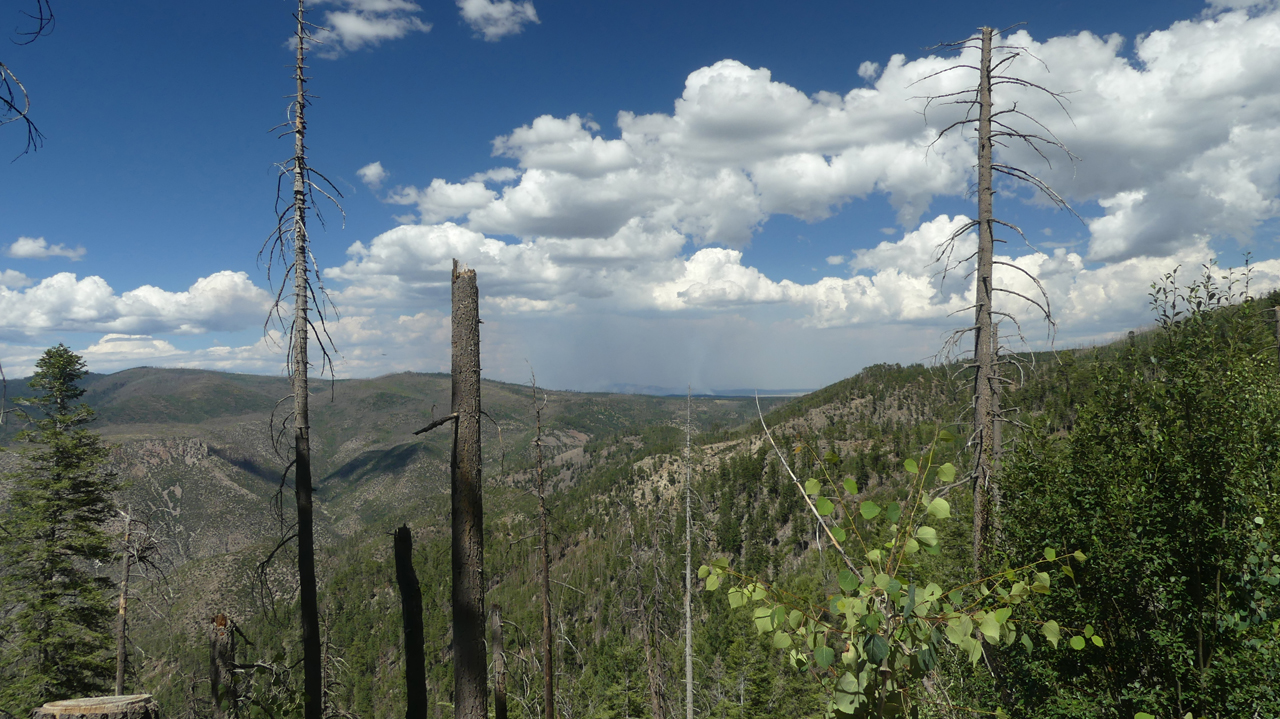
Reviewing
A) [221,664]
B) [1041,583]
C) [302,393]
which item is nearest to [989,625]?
[1041,583]

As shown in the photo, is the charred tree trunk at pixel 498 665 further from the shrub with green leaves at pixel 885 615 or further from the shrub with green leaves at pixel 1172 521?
the shrub with green leaves at pixel 885 615

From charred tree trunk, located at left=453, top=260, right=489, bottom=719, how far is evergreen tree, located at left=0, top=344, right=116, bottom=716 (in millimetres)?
18576

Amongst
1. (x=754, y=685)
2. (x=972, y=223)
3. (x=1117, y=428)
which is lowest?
(x=754, y=685)

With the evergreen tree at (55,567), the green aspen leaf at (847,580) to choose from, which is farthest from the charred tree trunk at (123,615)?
the green aspen leaf at (847,580)

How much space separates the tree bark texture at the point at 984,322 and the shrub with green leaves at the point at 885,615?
9421mm

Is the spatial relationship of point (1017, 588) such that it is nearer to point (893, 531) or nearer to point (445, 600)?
point (893, 531)

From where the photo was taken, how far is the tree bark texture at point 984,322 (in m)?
10.1

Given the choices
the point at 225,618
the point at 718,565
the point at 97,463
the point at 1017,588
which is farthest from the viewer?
the point at 97,463

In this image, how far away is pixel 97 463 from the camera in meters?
21.0

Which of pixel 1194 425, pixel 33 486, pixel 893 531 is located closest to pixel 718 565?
pixel 893 531

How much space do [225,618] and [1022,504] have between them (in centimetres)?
1230

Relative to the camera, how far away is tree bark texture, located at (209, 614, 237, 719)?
5500 millimetres

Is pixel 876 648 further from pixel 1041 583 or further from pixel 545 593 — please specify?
pixel 545 593

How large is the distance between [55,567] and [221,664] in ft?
65.4
